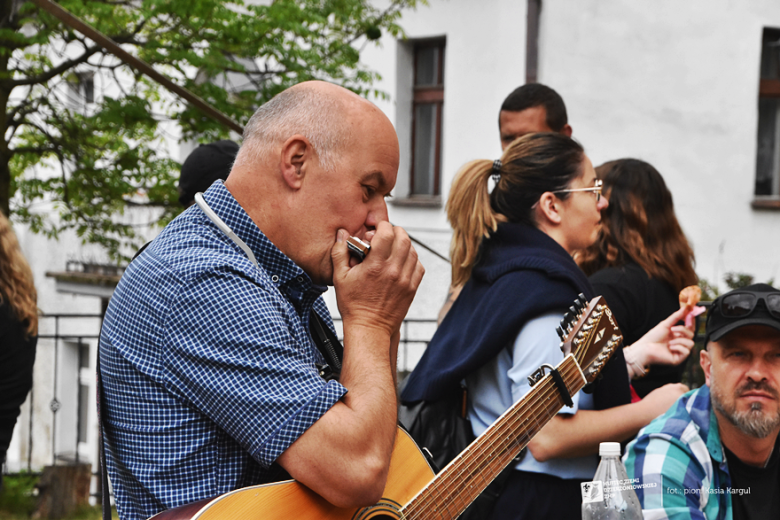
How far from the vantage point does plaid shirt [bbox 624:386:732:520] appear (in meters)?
2.31

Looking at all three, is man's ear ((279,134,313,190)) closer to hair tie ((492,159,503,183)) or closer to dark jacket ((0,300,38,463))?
hair tie ((492,159,503,183))

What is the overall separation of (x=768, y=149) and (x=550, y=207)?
930 cm

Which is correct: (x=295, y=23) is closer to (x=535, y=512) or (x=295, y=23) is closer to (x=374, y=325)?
(x=535, y=512)

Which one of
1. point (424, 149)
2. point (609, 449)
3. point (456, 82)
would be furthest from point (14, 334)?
point (424, 149)

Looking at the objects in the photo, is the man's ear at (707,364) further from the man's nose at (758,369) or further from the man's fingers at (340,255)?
the man's fingers at (340,255)

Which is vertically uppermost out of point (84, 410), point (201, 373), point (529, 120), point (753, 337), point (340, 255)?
point (529, 120)

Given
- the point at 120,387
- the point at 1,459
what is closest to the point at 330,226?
the point at 120,387

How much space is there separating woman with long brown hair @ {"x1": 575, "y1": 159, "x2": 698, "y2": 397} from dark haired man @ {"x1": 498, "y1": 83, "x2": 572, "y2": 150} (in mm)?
627

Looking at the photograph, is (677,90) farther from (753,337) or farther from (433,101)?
(753,337)

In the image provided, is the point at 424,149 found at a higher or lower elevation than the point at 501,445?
higher

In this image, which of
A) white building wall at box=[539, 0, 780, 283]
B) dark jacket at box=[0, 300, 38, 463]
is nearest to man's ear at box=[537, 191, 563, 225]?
dark jacket at box=[0, 300, 38, 463]

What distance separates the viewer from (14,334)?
11.5ft

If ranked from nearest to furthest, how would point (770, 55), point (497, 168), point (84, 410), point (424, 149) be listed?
point (497, 168)
point (770, 55)
point (424, 149)
point (84, 410)

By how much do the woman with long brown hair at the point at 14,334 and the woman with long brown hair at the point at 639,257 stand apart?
228 centimetres
